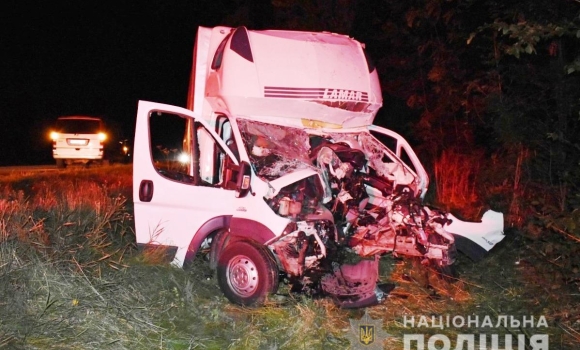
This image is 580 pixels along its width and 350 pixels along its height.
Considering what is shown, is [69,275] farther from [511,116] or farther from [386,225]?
[511,116]

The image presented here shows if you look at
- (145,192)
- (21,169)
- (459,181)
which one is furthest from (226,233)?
(21,169)

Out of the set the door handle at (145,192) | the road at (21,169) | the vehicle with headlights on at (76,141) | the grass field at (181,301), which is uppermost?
A: the vehicle with headlights on at (76,141)

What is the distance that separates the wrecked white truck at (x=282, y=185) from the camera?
7.03 meters

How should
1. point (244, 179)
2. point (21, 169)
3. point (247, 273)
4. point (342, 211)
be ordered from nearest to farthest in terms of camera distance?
point (247, 273), point (244, 179), point (342, 211), point (21, 169)

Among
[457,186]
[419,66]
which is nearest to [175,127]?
[419,66]

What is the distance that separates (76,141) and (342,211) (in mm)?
14980

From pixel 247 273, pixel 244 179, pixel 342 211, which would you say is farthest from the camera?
pixel 342 211

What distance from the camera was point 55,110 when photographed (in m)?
39.1

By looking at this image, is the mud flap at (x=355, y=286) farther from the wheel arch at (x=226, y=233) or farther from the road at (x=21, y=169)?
the road at (x=21, y=169)

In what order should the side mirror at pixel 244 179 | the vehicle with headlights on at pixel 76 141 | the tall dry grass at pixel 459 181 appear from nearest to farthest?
the side mirror at pixel 244 179, the tall dry grass at pixel 459 181, the vehicle with headlights on at pixel 76 141

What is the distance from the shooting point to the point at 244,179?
7.14m

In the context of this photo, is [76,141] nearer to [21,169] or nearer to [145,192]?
[21,169]

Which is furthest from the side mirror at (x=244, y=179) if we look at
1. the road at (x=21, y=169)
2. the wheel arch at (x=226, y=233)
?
the road at (x=21, y=169)

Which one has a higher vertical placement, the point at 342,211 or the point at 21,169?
the point at 21,169
